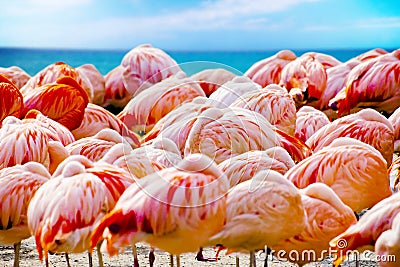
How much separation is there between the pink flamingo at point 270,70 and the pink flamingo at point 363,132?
287 centimetres

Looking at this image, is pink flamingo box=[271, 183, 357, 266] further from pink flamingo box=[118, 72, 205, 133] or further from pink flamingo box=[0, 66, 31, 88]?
pink flamingo box=[0, 66, 31, 88]

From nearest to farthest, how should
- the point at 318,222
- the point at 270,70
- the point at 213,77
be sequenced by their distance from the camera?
the point at 318,222 → the point at 213,77 → the point at 270,70

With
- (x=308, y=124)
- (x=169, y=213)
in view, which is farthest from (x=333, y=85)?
(x=169, y=213)

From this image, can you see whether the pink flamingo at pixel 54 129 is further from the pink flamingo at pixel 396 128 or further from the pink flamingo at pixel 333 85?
the pink flamingo at pixel 333 85

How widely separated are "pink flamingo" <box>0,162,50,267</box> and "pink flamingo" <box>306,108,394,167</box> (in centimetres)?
151

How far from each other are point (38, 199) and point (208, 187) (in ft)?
Answer: 1.97

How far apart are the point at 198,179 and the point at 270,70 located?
4.59 metres

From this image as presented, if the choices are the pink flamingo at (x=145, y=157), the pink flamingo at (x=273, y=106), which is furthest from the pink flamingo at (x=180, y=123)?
the pink flamingo at (x=273, y=106)

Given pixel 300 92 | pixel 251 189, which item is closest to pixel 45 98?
pixel 300 92

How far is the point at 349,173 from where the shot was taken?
312 cm

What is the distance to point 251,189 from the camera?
2611 millimetres

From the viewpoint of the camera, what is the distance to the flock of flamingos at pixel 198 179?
247 cm

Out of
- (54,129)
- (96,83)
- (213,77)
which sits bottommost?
(96,83)

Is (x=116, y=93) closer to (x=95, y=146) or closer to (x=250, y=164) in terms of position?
(x=95, y=146)
